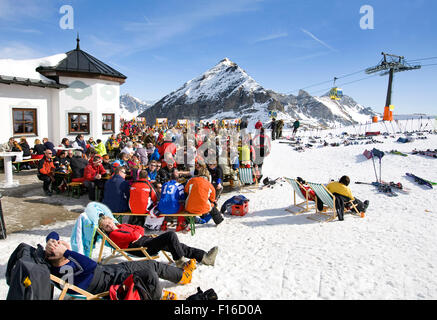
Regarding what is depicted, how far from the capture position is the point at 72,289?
2.77 meters

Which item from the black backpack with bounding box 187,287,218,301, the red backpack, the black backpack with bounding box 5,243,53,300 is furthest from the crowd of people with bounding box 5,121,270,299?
the black backpack with bounding box 5,243,53,300

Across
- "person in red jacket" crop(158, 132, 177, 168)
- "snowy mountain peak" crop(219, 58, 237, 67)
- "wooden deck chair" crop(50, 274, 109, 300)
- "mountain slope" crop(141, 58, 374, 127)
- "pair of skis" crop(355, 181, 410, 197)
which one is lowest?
"wooden deck chair" crop(50, 274, 109, 300)

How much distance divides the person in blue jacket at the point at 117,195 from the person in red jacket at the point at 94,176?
6.15ft

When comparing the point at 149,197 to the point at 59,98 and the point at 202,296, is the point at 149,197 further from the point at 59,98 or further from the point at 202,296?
the point at 59,98

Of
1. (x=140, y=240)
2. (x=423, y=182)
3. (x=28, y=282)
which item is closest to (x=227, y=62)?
(x=423, y=182)

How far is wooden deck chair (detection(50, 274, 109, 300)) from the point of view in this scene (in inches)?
105

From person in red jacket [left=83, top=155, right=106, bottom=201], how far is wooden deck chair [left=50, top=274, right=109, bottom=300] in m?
4.62

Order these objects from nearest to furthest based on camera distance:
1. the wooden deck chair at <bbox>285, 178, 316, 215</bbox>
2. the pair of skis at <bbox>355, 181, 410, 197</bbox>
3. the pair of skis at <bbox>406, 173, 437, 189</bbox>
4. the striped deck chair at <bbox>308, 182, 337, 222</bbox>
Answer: the striped deck chair at <bbox>308, 182, 337, 222</bbox>
the wooden deck chair at <bbox>285, 178, 316, 215</bbox>
the pair of skis at <bbox>355, 181, 410, 197</bbox>
the pair of skis at <bbox>406, 173, 437, 189</bbox>

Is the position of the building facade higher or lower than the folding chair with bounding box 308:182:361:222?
higher

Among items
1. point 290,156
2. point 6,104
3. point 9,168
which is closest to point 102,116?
point 6,104

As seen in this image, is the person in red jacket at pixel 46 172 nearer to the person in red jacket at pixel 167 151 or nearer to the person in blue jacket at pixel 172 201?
the person in red jacket at pixel 167 151

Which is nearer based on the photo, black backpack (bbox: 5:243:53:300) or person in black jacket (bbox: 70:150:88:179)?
black backpack (bbox: 5:243:53:300)

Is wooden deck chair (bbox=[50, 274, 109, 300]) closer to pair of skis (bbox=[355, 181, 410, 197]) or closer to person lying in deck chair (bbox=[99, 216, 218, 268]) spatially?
person lying in deck chair (bbox=[99, 216, 218, 268])
